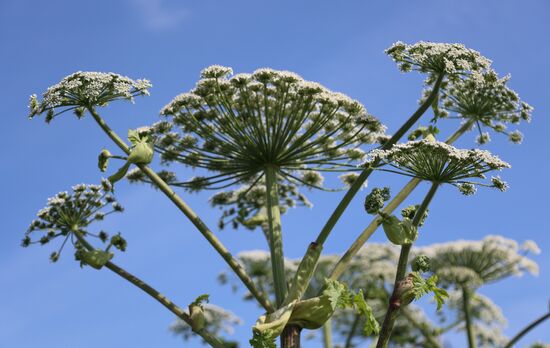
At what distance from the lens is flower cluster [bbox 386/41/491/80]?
9445mm

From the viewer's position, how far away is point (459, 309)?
20734 millimetres

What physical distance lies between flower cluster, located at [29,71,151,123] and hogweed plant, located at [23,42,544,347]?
2 centimetres

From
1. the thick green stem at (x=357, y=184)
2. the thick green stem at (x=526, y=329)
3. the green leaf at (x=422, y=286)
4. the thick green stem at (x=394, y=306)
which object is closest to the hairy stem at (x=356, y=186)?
the thick green stem at (x=357, y=184)

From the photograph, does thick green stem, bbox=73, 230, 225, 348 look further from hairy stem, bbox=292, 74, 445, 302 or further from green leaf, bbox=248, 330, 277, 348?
hairy stem, bbox=292, 74, 445, 302

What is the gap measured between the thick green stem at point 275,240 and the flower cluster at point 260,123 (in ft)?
1.03

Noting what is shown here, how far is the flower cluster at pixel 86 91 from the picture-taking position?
9477mm

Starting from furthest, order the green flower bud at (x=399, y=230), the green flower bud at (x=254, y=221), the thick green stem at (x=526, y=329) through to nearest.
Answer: the thick green stem at (x=526, y=329)
the green flower bud at (x=254, y=221)
the green flower bud at (x=399, y=230)

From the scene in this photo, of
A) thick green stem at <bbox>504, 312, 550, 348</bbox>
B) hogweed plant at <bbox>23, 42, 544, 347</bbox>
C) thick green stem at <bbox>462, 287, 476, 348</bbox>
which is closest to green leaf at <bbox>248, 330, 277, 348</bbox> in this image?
hogweed plant at <bbox>23, 42, 544, 347</bbox>

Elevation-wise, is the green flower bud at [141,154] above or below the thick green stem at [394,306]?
above

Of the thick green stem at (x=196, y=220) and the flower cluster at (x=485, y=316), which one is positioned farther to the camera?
the flower cluster at (x=485, y=316)

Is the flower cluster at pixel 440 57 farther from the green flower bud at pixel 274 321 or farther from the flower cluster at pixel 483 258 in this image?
the flower cluster at pixel 483 258

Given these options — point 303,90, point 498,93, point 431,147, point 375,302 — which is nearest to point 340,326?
point 375,302

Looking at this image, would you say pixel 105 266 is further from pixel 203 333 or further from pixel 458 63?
pixel 458 63

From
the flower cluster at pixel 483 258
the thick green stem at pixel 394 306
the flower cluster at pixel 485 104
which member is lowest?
the thick green stem at pixel 394 306
